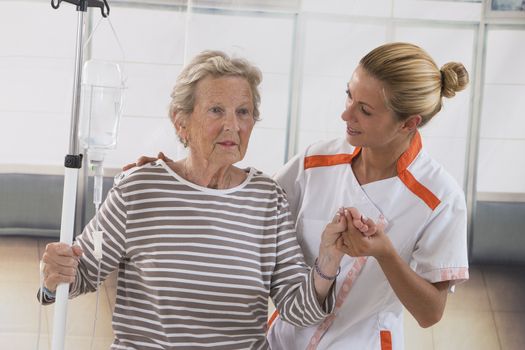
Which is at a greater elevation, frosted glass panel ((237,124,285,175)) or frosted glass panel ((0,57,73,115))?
frosted glass panel ((0,57,73,115))

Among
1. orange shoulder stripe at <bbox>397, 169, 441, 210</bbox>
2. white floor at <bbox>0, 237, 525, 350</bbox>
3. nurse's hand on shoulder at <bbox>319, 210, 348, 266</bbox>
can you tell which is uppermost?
orange shoulder stripe at <bbox>397, 169, 441, 210</bbox>

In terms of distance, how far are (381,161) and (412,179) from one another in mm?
81

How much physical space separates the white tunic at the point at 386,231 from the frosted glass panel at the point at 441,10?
1.05 meters

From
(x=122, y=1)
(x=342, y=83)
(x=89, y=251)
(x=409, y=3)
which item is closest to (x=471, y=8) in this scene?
(x=409, y=3)

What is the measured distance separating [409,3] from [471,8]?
0.22 meters

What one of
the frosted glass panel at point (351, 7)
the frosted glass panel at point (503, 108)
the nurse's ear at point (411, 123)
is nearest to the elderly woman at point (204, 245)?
the nurse's ear at point (411, 123)

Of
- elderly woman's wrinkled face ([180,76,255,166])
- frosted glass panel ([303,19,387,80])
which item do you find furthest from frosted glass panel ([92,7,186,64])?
elderly woman's wrinkled face ([180,76,255,166])

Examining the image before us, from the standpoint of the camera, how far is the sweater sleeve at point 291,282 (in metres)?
1.52

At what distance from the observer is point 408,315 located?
8.92 feet

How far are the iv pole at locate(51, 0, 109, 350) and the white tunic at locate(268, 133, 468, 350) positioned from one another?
1.79 feet

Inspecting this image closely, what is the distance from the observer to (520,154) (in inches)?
105

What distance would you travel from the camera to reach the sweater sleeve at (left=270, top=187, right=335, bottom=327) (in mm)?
1520

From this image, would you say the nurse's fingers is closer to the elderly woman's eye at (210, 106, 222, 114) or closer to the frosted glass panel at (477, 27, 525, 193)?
the elderly woman's eye at (210, 106, 222, 114)

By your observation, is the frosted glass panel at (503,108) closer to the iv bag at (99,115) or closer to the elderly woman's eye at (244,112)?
the elderly woman's eye at (244,112)
